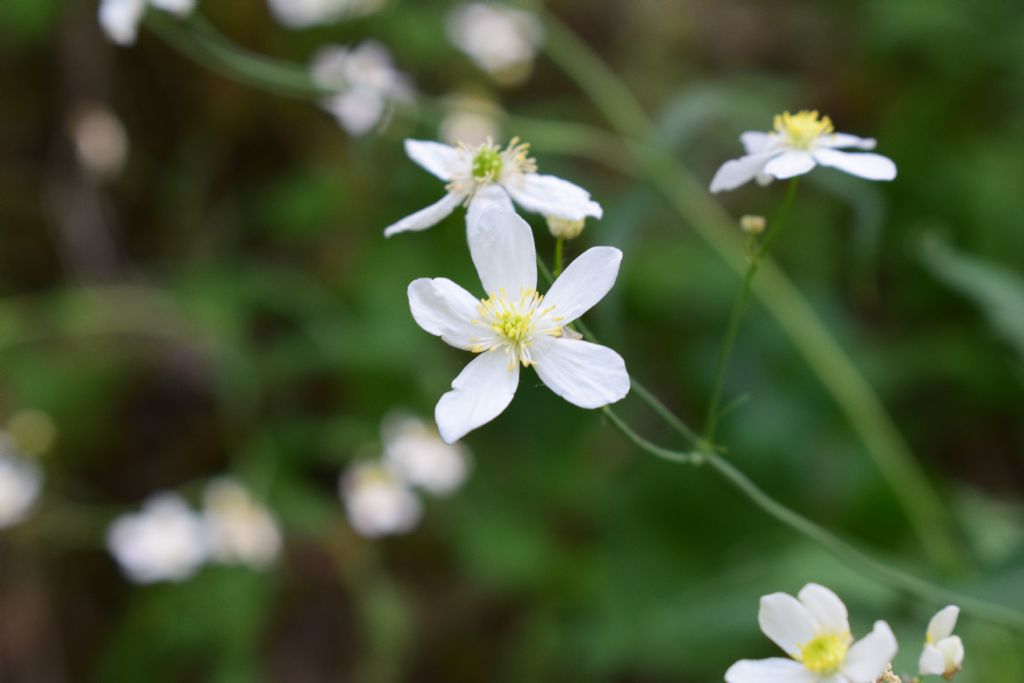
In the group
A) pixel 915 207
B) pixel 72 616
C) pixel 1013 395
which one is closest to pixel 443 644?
pixel 72 616

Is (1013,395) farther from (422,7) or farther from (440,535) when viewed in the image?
(422,7)

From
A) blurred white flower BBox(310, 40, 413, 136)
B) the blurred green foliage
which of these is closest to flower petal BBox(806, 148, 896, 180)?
the blurred green foliage

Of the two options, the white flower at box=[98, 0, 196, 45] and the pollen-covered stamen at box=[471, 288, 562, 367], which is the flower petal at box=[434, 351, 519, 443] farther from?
the white flower at box=[98, 0, 196, 45]

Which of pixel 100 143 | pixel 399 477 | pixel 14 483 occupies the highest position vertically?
pixel 100 143

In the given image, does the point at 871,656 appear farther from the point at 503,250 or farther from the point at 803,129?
the point at 803,129

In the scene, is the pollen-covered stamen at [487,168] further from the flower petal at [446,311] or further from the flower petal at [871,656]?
the flower petal at [871,656]

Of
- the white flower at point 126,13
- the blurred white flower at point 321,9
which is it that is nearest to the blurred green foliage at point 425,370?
the blurred white flower at point 321,9

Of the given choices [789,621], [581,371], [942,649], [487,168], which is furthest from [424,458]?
[942,649]
